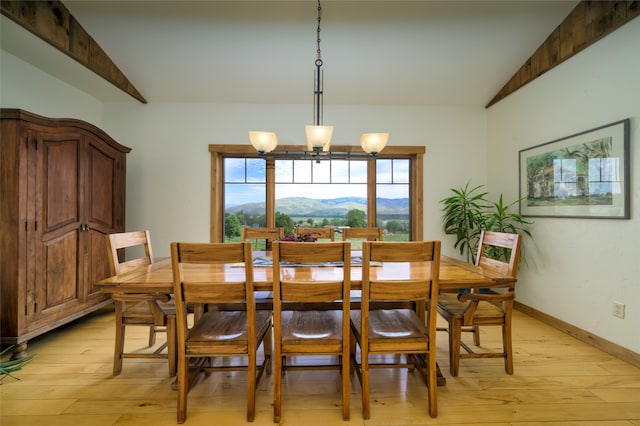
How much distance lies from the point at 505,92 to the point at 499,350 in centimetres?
293

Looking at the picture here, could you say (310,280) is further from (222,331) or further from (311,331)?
(222,331)

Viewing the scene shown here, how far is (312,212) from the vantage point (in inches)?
150

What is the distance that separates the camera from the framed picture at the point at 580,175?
216cm

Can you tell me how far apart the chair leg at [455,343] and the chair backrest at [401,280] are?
51 cm

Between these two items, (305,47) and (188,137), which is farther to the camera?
(188,137)

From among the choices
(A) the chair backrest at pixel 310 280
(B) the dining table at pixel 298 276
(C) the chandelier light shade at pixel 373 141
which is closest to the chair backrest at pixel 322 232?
(B) the dining table at pixel 298 276

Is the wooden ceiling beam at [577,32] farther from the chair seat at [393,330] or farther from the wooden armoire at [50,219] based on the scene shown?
the wooden armoire at [50,219]

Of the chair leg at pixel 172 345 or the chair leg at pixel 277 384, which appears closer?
the chair leg at pixel 277 384

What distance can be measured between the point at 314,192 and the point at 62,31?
9.68ft

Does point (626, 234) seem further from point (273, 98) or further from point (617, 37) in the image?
point (273, 98)

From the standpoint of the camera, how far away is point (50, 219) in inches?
90.8

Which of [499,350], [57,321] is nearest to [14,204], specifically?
[57,321]

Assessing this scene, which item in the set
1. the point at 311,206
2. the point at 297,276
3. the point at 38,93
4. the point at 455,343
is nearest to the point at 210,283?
the point at 297,276

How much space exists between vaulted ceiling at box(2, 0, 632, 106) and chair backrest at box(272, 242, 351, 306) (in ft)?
7.60
